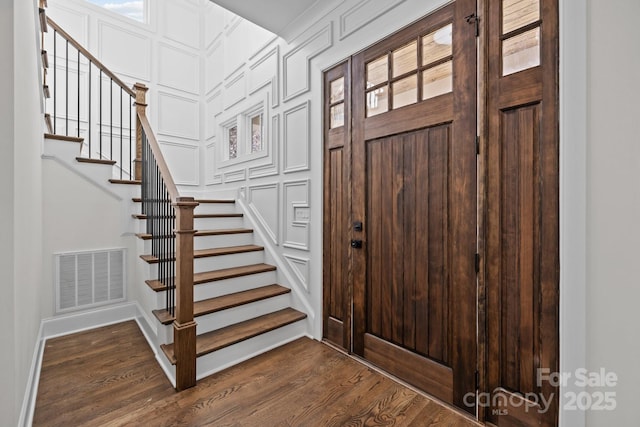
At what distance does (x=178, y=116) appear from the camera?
4.61 metres

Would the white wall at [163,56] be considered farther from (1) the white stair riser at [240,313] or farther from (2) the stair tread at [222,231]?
(1) the white stair riser at [240,313]

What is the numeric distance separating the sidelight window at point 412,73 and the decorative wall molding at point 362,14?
12.0 inches

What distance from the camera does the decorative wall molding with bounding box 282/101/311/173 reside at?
8.72ft

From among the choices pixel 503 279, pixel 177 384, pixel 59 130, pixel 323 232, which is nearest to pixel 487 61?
pixel 503 279

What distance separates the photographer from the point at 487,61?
1533mm

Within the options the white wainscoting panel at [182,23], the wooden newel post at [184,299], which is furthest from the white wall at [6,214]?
the white wainscoting panel at [182,23]

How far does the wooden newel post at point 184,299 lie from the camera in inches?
72.2

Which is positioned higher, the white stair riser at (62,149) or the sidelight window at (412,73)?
the sidelight window at (412,73)

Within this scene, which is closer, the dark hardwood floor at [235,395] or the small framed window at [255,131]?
the dark hardwood floor at [235,395]

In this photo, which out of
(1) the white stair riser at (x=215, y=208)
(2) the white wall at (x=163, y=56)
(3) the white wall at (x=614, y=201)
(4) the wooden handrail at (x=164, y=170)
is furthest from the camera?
(2) the white wall at (x=163, y=56)

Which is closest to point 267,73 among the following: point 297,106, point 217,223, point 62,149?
point 297,106

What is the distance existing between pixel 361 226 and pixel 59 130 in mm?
4059

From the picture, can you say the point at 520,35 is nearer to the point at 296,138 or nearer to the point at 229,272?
the point at 296,138

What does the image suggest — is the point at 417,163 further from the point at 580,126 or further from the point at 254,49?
the point at 254,49
